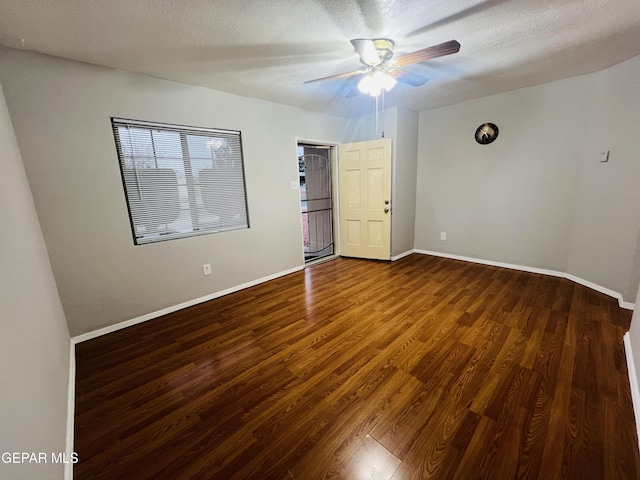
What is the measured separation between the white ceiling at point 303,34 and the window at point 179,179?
1.74ft

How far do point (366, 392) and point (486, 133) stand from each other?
3.65 metres

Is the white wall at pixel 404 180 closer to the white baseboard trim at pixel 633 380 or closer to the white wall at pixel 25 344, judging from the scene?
the white baseboard trim at pixel 633 380

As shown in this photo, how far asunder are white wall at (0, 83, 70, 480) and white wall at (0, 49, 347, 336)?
31 centimetres

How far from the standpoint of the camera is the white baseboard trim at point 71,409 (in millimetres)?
1172

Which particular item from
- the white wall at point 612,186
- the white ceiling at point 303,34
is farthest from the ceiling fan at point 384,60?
the white wall at point 612,186

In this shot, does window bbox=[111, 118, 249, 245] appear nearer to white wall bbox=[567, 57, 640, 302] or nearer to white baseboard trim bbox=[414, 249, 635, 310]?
white baseboard trim bbox=[414, 249, 635, 310]

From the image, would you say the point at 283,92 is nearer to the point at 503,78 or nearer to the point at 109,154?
the point at 109,154

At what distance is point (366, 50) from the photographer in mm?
1764

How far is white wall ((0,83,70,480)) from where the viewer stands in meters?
0.80

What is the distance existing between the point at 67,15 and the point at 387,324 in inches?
121

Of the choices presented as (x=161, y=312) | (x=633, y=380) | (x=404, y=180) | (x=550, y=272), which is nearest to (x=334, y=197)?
(x=404, y=180)

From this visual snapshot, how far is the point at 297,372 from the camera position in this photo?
5.90 ft

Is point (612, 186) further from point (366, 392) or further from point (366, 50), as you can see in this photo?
point (366, 392)

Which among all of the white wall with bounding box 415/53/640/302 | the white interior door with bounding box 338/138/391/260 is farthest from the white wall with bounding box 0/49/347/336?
the white wall with bounding box 415/53/640/302
